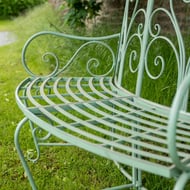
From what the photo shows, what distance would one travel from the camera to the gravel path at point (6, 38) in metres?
6.54

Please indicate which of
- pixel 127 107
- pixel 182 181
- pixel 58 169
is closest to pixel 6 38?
pixel 58 169

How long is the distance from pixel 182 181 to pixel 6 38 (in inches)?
251

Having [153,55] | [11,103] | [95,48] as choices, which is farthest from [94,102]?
[95,48]

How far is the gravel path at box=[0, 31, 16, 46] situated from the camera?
21.4 ft

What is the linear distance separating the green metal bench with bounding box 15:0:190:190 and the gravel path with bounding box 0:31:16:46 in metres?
3.34

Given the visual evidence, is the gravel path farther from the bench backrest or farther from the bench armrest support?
the bench armrest support

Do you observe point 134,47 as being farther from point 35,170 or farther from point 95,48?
point 35,170

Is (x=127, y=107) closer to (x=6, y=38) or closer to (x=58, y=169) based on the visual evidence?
(x=58, y=169)

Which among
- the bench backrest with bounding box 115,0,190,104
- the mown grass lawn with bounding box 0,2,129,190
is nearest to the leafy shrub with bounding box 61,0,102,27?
the bench backrest with bounding box 115,0,190,104

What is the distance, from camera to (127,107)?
154 cm

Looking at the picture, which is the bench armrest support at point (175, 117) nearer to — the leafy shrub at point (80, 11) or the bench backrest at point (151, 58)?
the bench backrest at point (151, 58)

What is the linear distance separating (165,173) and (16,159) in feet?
5.23

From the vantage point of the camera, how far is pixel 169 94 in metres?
2.28

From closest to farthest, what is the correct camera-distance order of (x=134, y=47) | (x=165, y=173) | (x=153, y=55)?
(x=165, y=173), (x=153, y=55), (x=134, y=47)
